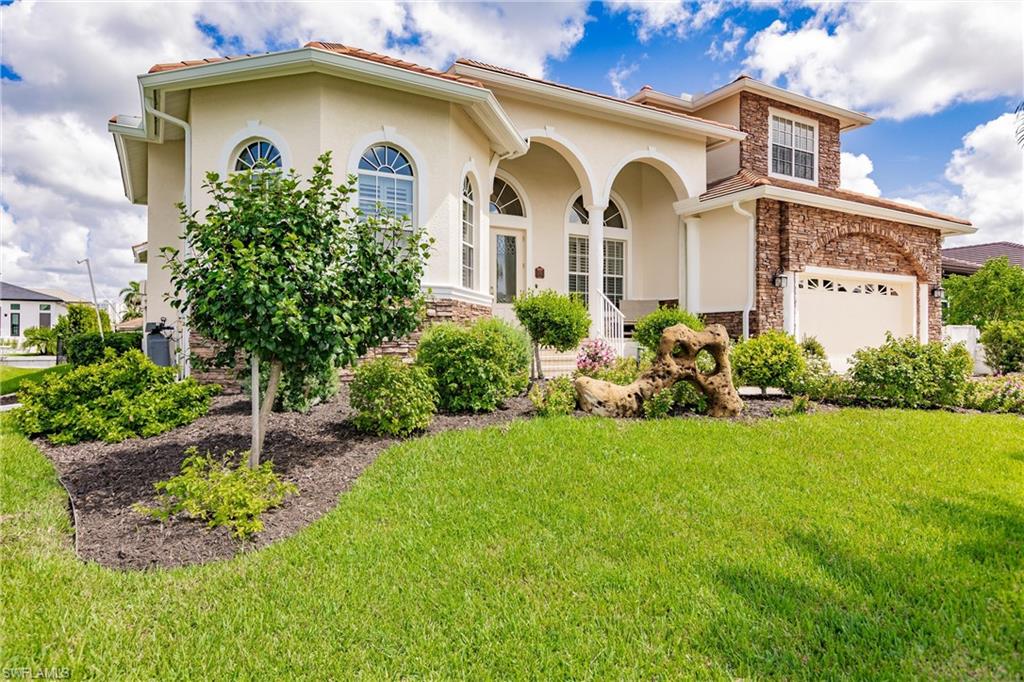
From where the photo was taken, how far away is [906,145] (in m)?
14.9

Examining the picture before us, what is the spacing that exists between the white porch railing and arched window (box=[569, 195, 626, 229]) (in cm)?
276

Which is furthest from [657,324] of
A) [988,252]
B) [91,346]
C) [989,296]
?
[988,252]

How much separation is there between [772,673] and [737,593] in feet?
1.94

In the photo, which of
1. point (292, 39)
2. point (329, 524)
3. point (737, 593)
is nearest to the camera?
point (737, 593)

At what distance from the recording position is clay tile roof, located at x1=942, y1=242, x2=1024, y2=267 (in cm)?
3002

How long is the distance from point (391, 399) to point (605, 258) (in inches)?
370

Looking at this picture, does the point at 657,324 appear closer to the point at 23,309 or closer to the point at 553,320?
the point at 553,320

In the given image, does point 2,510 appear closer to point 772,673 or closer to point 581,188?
point 772,673

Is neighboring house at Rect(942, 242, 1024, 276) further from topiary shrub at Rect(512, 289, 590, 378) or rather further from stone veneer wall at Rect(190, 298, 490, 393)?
stone veneer wall at Rect(190, 298, 490, 393)

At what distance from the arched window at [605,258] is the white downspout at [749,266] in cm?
309

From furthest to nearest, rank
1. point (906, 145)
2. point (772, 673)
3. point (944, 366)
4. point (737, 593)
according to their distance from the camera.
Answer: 1. point (906, 145)
2. point (944, 366)
3. point (737, 593)
4. point (772, 673)

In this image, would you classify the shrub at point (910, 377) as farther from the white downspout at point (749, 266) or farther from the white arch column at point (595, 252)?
the white arch column at point (595, 252)

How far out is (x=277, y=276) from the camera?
442cm

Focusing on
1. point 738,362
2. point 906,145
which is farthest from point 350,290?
point 906,145
